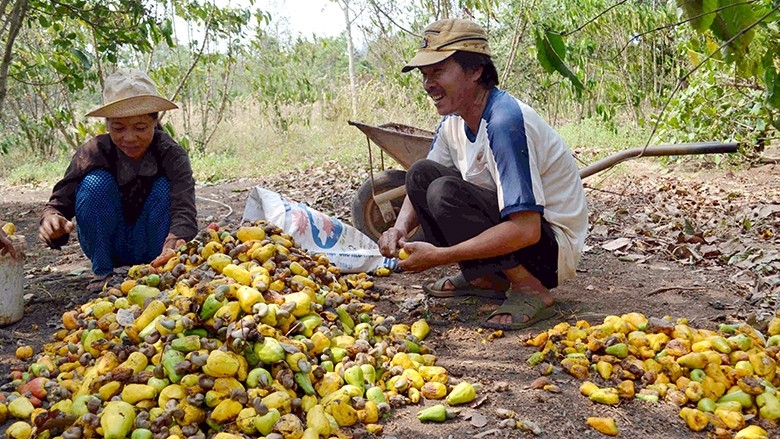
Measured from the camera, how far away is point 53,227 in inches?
105

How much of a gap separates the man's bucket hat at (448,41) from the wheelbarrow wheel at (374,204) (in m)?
1.42

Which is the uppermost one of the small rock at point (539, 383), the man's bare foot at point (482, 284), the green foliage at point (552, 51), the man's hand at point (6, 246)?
the green foliage at point (552, 51)

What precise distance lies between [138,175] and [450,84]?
1507mm

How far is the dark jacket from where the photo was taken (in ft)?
9.53

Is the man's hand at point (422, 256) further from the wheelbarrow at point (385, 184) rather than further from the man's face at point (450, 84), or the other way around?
the wheelbarrow at point (385, 184)

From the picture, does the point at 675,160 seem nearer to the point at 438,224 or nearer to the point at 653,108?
the point at 653,108

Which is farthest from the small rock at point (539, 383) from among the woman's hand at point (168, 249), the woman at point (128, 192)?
the woman at point (128, 192)

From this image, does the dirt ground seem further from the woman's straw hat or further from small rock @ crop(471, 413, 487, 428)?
the woman's straw hat

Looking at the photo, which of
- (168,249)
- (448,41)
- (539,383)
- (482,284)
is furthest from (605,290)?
(168,249)

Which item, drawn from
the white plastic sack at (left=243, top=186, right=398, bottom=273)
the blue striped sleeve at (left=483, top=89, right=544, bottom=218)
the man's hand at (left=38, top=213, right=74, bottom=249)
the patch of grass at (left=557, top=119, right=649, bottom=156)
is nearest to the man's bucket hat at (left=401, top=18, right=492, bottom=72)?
the blue striped sleeve at (left=483, top=89, right=544, bottom=218)

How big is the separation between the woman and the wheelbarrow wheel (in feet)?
3.65

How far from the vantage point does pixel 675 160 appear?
6266 millimetres

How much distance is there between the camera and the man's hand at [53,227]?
8.71 ft

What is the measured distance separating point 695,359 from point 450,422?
2.59ft
